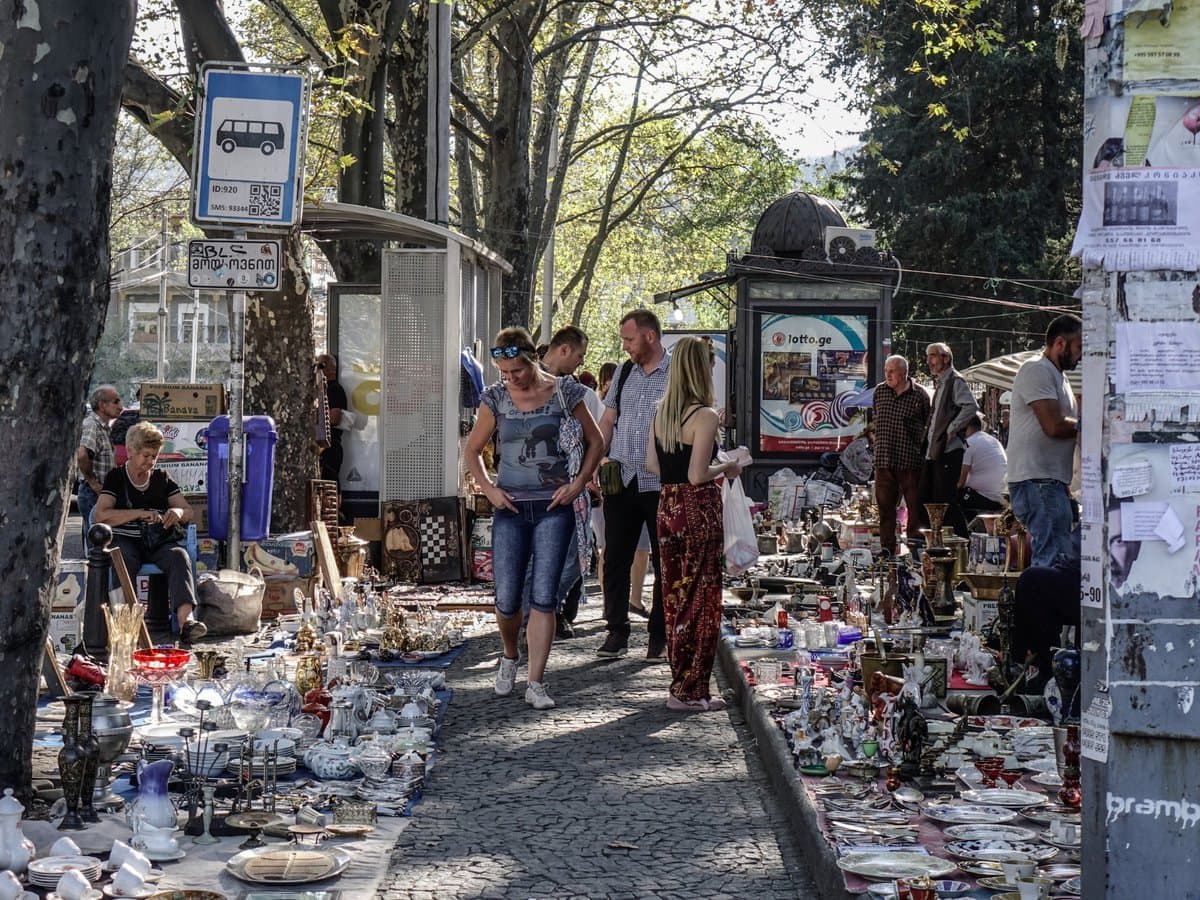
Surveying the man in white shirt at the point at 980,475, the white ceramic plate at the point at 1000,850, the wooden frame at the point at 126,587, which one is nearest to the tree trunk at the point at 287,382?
the wooden frame at the point at 126,587

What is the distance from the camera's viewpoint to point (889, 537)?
581 inches

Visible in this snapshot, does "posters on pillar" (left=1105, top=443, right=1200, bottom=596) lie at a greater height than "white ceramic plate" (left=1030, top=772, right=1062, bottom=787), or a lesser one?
greater

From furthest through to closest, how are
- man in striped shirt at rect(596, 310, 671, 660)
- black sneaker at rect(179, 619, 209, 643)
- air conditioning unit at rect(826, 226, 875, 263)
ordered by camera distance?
air conditioning unit at rect(826, 226, 875, 263) < black sneaker at rect(179, 619, 209, 643) < man in striped shirt at rect(596, 310, 671, 660)

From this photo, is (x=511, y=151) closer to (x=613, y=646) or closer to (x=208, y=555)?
(x=208, y=555)

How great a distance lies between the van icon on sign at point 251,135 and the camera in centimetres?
951

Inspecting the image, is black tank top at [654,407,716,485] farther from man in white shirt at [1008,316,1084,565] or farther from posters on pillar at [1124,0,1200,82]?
posters on pillar at [1124,0,1200,82]

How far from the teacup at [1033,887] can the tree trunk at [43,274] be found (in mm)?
3789

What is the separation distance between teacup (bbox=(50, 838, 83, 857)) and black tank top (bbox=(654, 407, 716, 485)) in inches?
162

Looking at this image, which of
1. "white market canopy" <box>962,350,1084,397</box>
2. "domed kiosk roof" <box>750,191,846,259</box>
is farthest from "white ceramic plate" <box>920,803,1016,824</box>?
"white market canopy" <box>962,350,1084,397</box>

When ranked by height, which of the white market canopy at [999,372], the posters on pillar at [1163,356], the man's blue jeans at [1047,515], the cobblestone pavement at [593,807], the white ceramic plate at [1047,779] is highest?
the white market canopy at [999,372]

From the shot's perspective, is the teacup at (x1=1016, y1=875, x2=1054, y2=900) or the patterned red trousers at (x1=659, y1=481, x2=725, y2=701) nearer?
Answer: the teacup at (x1=1016, y1=875, x2=1054, y2=900)

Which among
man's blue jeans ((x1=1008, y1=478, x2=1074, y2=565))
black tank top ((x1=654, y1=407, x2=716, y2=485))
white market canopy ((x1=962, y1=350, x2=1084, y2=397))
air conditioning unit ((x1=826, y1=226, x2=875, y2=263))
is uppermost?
air conditioning unit ((x1=826, y1=226, x2=875, y2=263))

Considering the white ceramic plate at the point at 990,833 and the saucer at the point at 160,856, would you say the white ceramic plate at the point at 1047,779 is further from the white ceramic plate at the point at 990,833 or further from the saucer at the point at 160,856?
the saucer at the point at 160,856

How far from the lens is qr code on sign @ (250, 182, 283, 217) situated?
9.49 m
